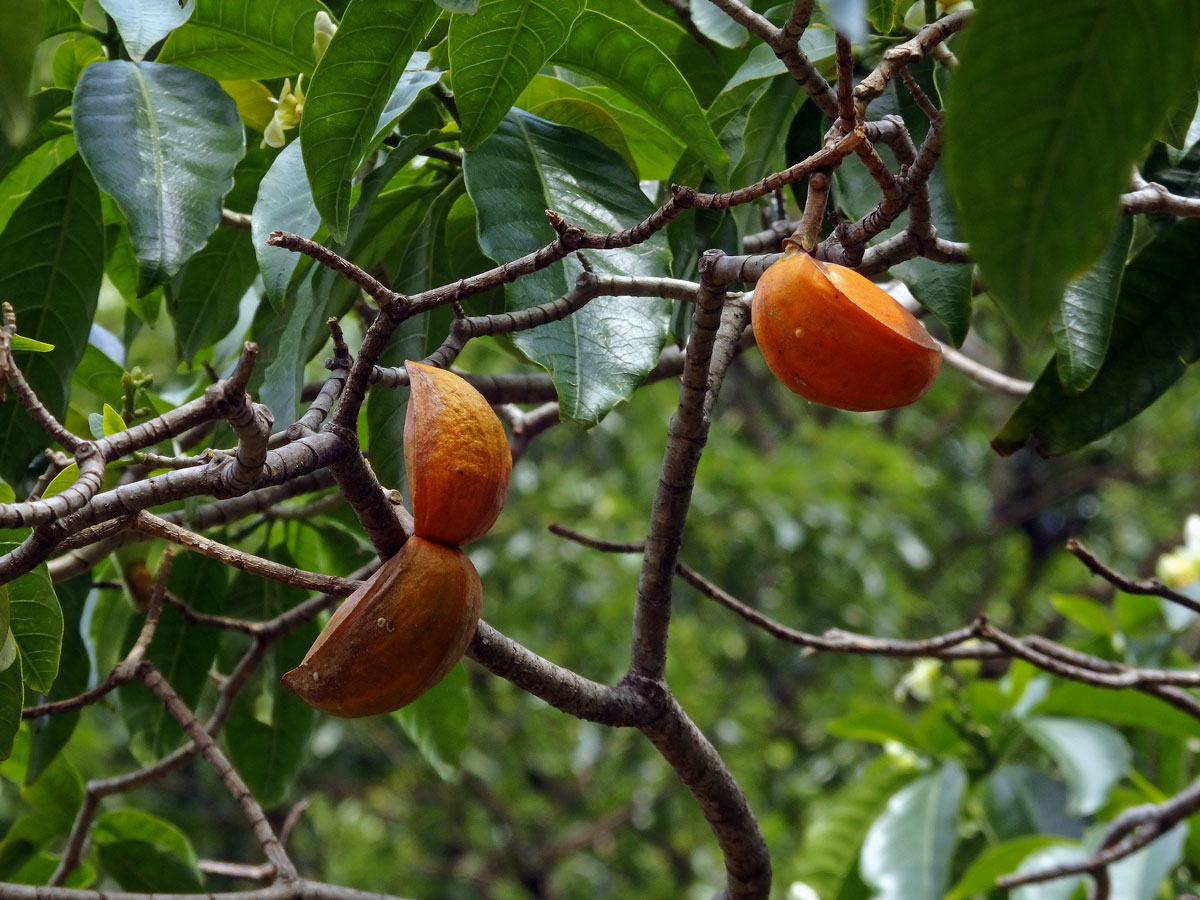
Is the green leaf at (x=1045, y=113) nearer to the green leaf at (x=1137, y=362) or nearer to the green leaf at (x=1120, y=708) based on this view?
the green leaf at (x=1137, y=362)

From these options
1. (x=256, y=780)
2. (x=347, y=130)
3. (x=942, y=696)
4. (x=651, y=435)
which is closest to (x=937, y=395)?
(x=651, y=435)

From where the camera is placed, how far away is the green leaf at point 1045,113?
14.1 inches

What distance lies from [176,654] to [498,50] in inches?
31.8

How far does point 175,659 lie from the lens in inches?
50.3

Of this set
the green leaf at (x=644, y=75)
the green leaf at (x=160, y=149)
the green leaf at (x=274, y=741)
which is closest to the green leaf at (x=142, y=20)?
the green leaf at (x=160, y=149)

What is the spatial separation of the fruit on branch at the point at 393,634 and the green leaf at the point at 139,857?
0.82 metres

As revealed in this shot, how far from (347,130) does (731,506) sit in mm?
3275

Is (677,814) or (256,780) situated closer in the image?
Result: (256,780)

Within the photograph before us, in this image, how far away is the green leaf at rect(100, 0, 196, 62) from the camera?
84cm

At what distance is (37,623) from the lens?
797 mm

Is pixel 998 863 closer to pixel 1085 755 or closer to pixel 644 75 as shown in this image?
pixel 1085 755

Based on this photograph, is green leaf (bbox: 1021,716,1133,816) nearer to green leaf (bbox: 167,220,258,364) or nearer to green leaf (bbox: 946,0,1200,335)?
green leaf (bbox: 167,220,258,364)

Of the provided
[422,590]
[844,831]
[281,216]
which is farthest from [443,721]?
[844,831]

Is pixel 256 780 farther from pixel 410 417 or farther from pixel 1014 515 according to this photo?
pixel 1014 515
